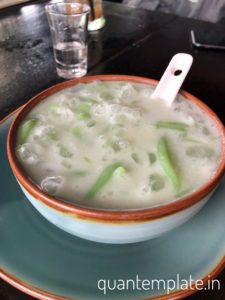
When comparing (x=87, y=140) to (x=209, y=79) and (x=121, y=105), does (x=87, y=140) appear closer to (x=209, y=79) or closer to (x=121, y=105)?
(x=121, y=105)

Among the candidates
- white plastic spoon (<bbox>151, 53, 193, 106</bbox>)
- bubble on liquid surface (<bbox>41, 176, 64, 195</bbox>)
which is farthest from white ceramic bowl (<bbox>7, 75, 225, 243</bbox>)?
white plastic spoon (<bbox>151, 53, 193, 106</bbox>)

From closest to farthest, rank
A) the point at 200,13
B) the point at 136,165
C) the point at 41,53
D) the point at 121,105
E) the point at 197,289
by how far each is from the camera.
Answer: the point at 197,289 → the point at 136,165 → the point at 121,105 → the point at 41,53 → the point at 200,13

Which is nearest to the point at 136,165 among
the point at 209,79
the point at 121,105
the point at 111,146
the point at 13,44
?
the point at 111,146

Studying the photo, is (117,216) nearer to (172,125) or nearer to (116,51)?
(172,125)

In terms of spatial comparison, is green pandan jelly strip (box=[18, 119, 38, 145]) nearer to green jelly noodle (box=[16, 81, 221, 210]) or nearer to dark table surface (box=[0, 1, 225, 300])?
green jelly noodle (box=[16, 81, 221, 210])

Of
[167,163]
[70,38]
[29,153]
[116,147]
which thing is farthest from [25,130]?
[70,38]

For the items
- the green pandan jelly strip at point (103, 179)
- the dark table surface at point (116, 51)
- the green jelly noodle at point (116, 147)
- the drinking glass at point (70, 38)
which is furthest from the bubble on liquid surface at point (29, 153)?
the drinking glass at point (70, 38)

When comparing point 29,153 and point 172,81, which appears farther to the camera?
point 172,81
